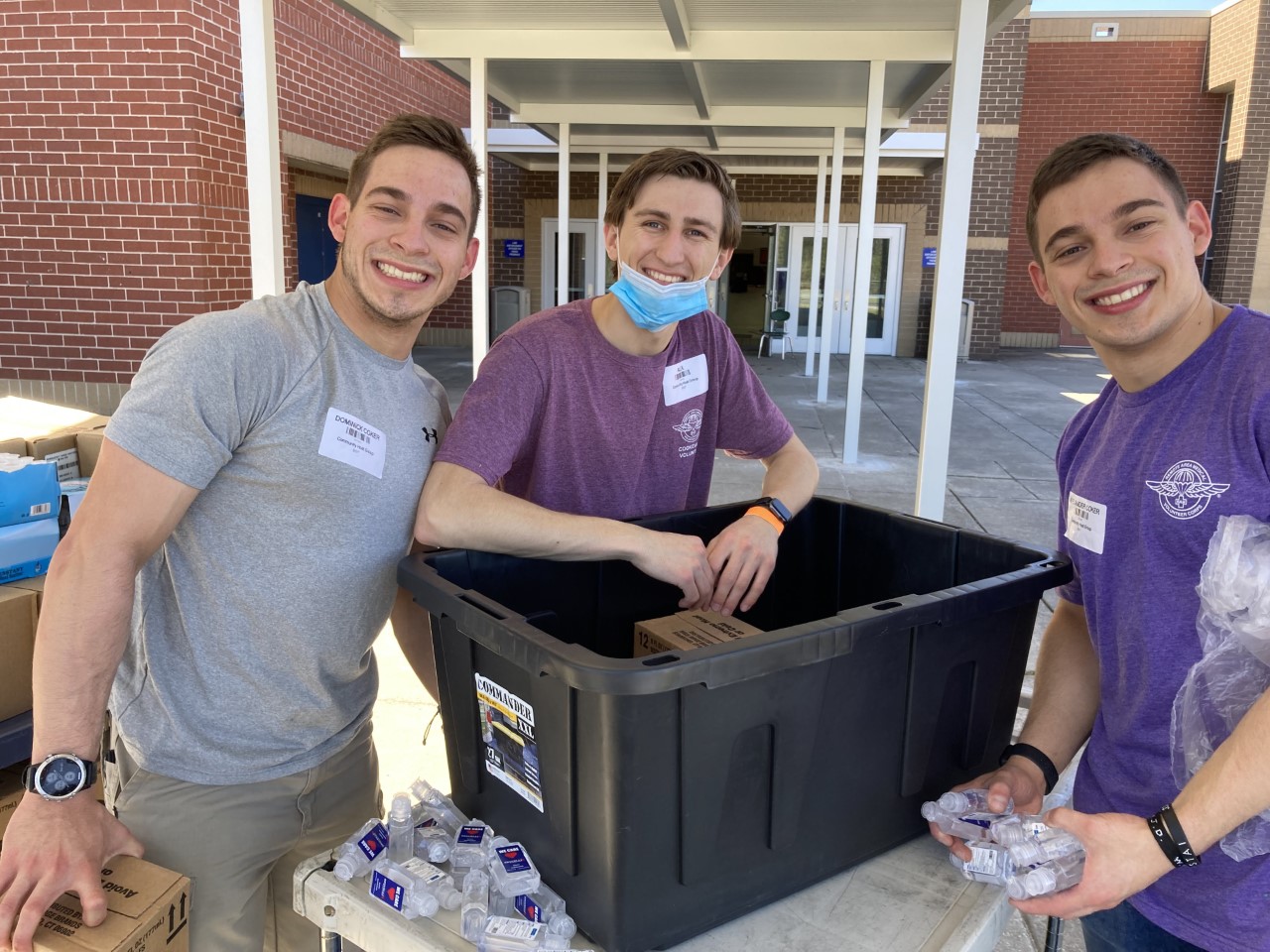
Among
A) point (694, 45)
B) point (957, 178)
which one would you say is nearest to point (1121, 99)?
point (694, 45)

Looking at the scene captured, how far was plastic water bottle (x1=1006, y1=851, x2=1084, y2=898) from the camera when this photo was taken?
1172 millimetres

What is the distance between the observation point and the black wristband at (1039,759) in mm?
1501

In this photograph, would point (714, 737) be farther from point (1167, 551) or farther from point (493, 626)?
point (1167, 551)

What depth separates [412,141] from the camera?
179 cm

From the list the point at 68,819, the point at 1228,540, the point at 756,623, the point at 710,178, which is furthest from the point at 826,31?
the point at 68,819

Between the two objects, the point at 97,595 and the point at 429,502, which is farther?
the point at 429,502

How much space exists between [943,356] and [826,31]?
3099 mm

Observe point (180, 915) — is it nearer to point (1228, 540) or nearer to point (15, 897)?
point (15, 897)

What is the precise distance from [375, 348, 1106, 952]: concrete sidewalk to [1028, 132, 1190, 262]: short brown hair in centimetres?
205

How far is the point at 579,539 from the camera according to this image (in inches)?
59.8

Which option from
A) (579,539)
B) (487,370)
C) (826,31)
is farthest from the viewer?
(826,31)

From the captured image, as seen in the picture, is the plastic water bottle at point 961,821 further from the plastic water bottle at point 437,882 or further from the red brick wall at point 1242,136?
the red brick wall at point 1242,136

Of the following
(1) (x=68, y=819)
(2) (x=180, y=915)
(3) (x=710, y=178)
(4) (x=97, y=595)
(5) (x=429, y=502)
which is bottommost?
Result: (2) (x=180, y=915)

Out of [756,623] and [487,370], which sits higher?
[487,370]
